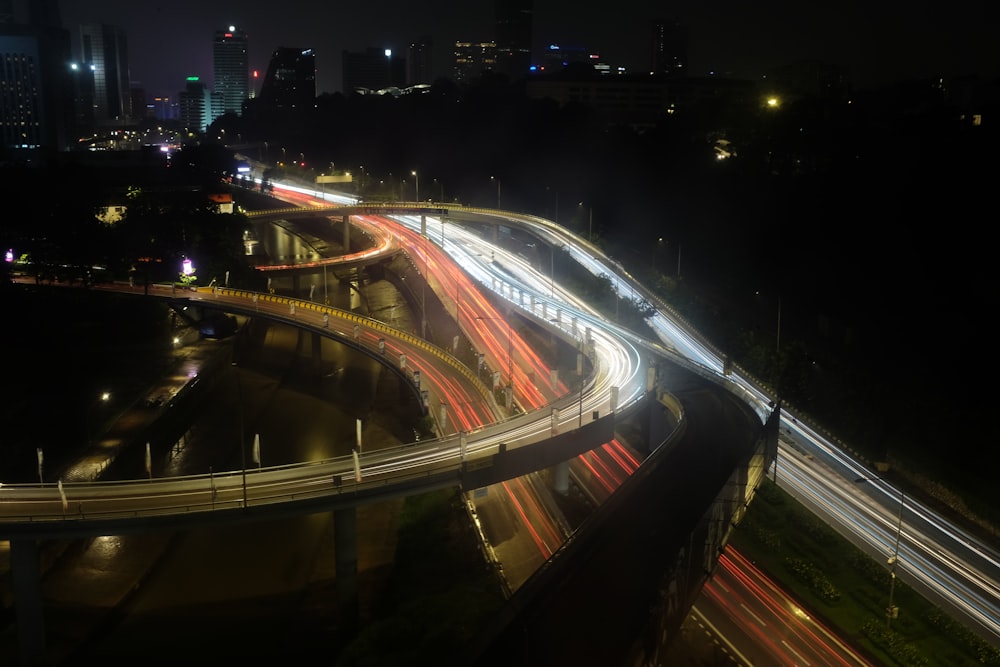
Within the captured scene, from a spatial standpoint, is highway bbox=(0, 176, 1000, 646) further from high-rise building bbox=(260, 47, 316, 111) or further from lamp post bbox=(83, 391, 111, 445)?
high-rise building bbox=(260, 47, 316, 111)

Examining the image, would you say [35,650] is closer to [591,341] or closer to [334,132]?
[591,341]

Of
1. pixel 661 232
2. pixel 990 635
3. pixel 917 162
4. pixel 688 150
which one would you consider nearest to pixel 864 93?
pixel 688 150

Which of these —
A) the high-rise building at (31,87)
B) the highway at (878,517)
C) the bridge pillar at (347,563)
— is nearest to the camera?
the highway at (878,517)

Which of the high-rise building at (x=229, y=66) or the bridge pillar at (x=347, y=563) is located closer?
the bridge pillar at (x=347, y=563)

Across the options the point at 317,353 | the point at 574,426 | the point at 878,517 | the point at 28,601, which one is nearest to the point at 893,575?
the point at 878,517

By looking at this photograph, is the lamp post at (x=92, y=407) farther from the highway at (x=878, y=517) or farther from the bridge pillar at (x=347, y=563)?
the highway at (x=878, y=517)

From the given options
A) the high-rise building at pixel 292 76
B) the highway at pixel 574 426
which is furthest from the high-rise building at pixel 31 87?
the highway at pixel 574 426
